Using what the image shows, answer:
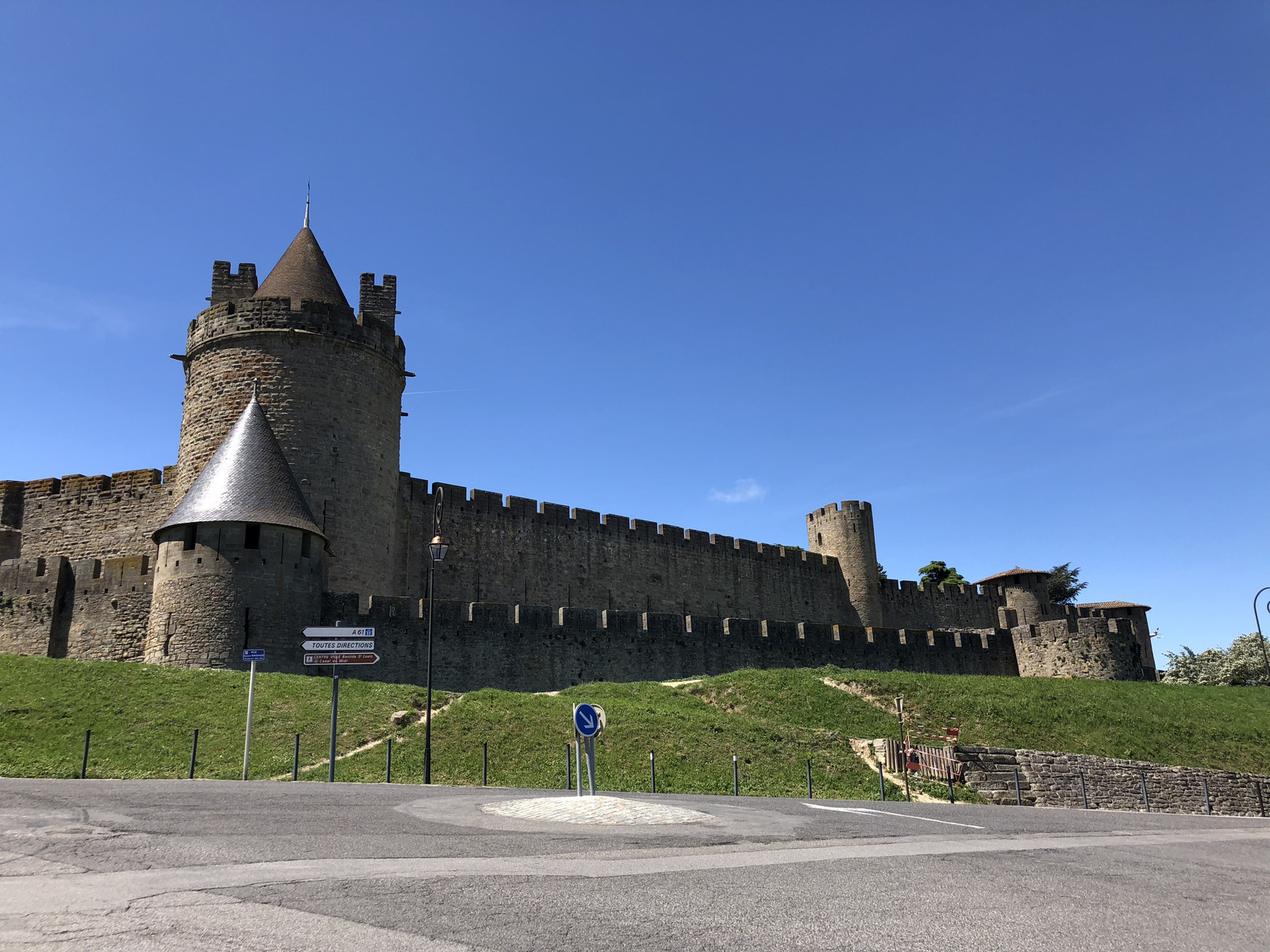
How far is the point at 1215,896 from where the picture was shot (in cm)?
821

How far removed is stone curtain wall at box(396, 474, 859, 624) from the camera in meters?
33.5

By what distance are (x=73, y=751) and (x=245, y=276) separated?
1854 centimetres

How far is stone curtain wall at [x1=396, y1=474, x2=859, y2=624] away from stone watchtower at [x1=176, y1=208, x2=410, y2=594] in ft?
13.2

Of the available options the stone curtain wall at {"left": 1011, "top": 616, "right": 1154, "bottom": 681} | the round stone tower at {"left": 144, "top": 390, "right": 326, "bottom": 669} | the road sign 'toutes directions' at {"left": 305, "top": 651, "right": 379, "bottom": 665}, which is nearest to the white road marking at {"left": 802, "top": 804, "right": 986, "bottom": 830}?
the road sign 'toutes directions' at {"left": 305, "top": 651, "right": 379, "bottom": 665}

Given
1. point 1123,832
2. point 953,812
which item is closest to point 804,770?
point 953,812

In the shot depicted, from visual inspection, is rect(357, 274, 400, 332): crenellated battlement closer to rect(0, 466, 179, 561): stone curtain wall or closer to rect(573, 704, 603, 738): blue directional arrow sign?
rect(0, 466, 179, 561): stone curtain wall

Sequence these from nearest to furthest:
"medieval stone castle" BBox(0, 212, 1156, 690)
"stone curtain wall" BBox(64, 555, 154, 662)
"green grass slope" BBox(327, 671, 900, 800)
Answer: "green grass slope" BBox(327, 671, 900, 800) < "medieval stone castle" BBox(0, 212, 1156, 690) < "stone curtain wall" BBox(64, 555, 154, 662)

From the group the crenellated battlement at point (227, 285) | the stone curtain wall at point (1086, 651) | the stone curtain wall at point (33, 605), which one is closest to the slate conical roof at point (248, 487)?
the stone curtain wall at point (33, 605)

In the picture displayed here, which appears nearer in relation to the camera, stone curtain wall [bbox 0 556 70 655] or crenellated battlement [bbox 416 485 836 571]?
stone curtain wall [bbox 0 556 70 655]

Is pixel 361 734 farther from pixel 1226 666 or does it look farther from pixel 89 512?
pixel 1226 666

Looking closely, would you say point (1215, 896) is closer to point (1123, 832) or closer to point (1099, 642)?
point (1123, 832)

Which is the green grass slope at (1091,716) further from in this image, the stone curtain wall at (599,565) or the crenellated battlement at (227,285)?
the crenellated battlement at (227,285)

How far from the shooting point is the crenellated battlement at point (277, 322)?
2761 cm

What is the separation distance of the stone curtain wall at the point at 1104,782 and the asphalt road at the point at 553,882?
301 inches
